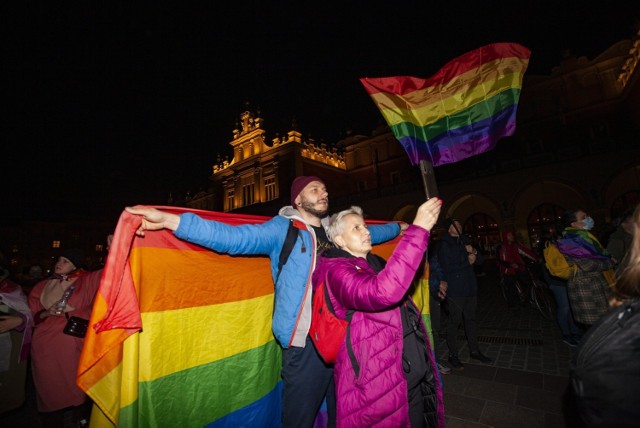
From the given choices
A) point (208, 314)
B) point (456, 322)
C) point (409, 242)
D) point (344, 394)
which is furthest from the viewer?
point (456, 322)

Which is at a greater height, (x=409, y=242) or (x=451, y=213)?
(x=451, y=213)

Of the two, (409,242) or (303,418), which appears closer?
(409,242)

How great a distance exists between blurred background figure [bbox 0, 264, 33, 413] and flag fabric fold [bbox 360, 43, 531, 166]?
442 centimetres

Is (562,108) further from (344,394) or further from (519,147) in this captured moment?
(344,394)

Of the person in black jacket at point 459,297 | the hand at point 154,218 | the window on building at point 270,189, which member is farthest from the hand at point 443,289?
the window on building at point 270,189

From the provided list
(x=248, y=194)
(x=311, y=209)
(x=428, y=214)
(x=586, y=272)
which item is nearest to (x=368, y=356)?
(x=428, y=214)

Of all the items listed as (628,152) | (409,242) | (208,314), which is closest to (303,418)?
(208,314)

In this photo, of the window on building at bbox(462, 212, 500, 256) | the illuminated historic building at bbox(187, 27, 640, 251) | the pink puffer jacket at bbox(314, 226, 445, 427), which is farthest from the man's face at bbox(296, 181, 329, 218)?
the window on building at bbox(462, 212, 500, 256)

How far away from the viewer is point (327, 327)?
175cm

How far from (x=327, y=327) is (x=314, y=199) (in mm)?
1095

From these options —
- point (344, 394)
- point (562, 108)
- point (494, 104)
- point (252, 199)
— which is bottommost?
point (344, 394)

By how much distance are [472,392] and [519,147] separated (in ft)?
92.0

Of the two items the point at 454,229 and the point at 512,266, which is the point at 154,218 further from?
the point at 512,266

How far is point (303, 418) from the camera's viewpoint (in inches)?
78.8
